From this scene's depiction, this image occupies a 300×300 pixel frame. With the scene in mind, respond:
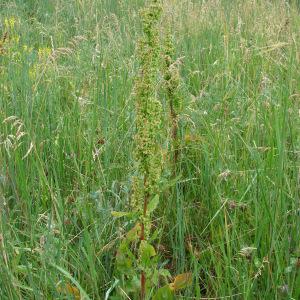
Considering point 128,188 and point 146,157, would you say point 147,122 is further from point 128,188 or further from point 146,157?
point 128,188

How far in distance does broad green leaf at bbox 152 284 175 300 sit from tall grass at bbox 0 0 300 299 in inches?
2.2

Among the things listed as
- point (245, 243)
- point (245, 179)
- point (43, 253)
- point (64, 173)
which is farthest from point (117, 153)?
point (43, 253)

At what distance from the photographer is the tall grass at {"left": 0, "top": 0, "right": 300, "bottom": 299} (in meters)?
1.41

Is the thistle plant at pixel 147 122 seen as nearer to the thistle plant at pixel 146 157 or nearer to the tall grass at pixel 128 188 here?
the thistle plant at pixel 146 157

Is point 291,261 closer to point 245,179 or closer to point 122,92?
point 245,179

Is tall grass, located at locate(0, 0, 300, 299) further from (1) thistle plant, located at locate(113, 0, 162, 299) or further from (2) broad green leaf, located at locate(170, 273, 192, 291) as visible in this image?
(1) thistle plant, located at locate(113, 0, 162, 299)

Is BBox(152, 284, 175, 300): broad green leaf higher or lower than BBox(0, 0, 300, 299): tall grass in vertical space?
lower

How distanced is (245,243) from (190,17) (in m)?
2.58

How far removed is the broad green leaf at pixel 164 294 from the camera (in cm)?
137

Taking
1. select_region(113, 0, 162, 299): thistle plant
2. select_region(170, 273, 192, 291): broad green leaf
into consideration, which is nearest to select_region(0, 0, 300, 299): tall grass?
select_region(170, 273, 192, 291): broad green leaf

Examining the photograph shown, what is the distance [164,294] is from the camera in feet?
4.52

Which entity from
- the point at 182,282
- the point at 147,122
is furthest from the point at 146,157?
the point at 182,282

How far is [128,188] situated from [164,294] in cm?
45

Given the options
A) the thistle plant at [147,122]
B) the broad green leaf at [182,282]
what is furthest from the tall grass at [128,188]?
the thistle plant at [147,122]
